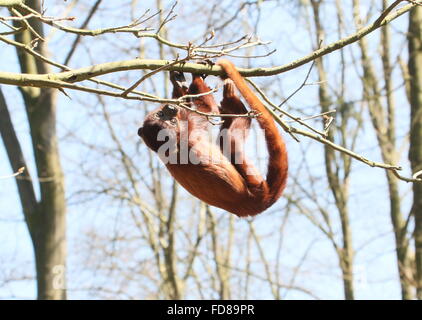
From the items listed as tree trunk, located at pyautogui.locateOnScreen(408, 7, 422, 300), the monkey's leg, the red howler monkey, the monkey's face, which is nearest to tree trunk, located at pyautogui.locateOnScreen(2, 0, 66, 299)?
the monkey's face

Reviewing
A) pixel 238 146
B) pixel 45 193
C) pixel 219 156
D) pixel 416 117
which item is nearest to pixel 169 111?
pixel 219 156

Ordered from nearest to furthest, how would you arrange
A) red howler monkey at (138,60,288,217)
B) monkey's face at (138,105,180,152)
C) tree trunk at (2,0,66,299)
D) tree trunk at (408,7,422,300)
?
red howler monkey at (138,60,288,217) < monkey's face at (138,105,180,152) < tree trunk at (2,0,66,299) < tree trunk at (408,7,422,300)

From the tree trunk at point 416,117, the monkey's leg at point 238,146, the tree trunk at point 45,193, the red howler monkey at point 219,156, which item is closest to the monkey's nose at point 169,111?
the red howler monkey at point 219,156

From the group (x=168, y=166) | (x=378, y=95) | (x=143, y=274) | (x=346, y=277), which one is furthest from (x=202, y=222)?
(x=168, y=166)

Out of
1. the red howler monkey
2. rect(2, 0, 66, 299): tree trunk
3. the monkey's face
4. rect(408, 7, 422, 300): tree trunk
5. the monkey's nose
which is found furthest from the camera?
rect(408, 7, 422, 300): tree trunk

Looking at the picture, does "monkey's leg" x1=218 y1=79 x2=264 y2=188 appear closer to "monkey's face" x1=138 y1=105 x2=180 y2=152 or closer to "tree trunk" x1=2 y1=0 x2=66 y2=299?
"monkey's face" x1=138 y1=105 x2=180 y2=152

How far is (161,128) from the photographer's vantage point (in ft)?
24.6

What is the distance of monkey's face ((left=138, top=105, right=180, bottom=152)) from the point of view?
7473mm

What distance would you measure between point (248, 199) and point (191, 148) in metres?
0.86

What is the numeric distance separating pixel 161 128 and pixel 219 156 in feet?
2.40
